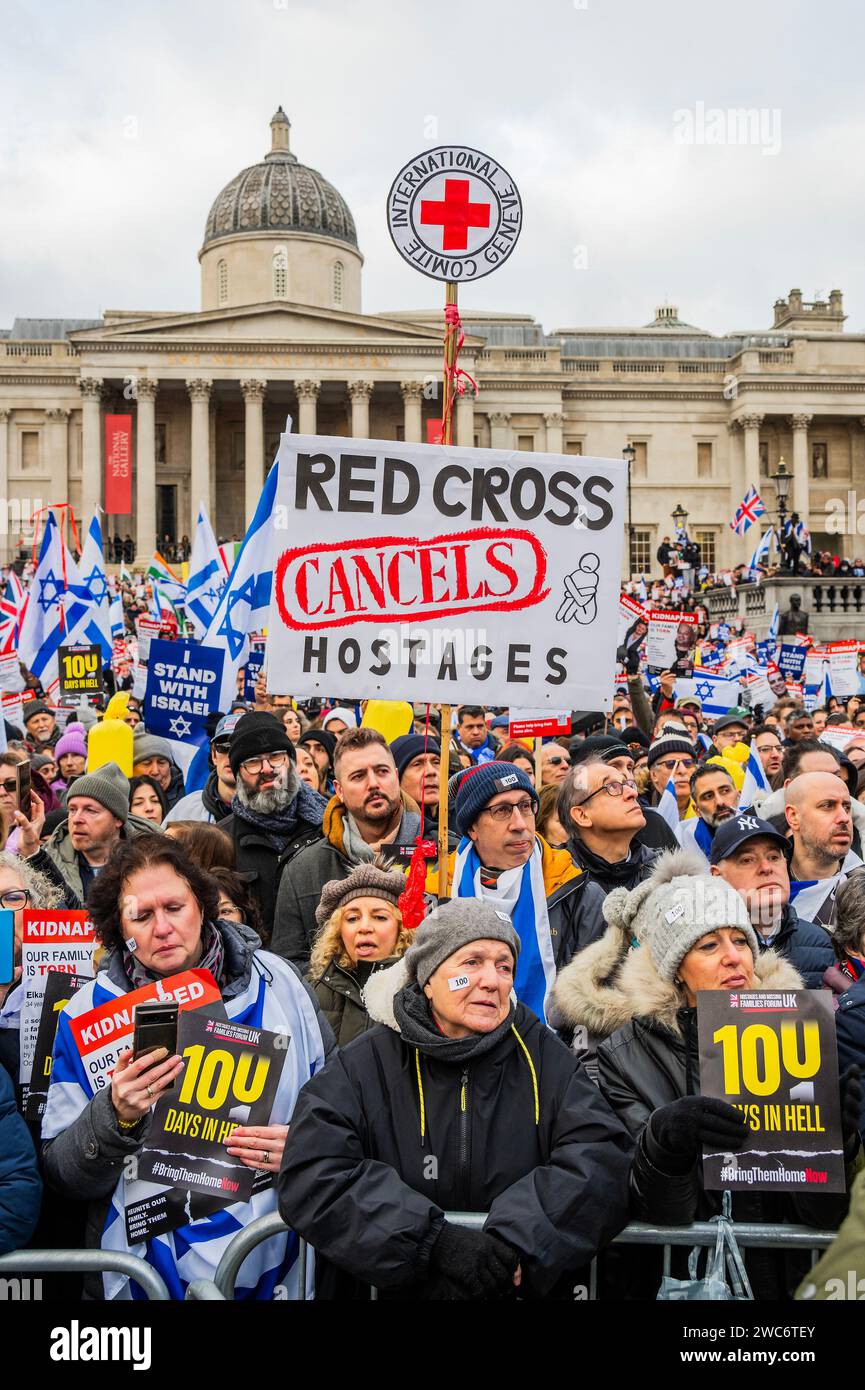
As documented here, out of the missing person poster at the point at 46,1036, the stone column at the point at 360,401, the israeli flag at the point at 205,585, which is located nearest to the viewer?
the missing person poster at the point at 46,1036

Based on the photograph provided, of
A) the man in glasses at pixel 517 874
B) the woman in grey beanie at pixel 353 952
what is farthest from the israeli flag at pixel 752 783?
the woman in grey beanie at pixel 353 952

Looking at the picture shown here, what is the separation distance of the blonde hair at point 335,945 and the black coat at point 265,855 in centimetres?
165

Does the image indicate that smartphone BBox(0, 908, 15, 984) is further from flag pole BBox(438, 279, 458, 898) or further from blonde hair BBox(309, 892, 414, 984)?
flag pole BBox(438, 279, 458, 898)

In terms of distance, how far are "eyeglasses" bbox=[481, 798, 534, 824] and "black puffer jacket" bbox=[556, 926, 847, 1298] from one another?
1285 millimetres

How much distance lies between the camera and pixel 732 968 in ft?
12.2

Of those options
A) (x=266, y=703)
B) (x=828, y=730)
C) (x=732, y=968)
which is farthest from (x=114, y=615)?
(x=732, y=968)

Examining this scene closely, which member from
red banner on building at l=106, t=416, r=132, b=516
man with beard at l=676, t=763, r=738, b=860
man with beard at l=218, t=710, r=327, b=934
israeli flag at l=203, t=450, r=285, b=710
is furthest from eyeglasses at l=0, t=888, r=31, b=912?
red banner on building at l=106, t=416, r=132, b=516

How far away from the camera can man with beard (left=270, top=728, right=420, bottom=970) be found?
563 cm

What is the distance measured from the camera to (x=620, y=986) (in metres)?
3.90

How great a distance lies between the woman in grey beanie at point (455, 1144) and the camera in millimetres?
3283

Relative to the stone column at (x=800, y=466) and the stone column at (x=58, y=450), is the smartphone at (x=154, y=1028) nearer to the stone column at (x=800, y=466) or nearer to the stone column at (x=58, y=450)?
the stone column at (x=58, y=450)

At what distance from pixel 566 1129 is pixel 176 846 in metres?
1.42

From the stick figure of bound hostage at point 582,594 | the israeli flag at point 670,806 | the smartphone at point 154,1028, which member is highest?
the stick figure of bound hostage at point 582,594
